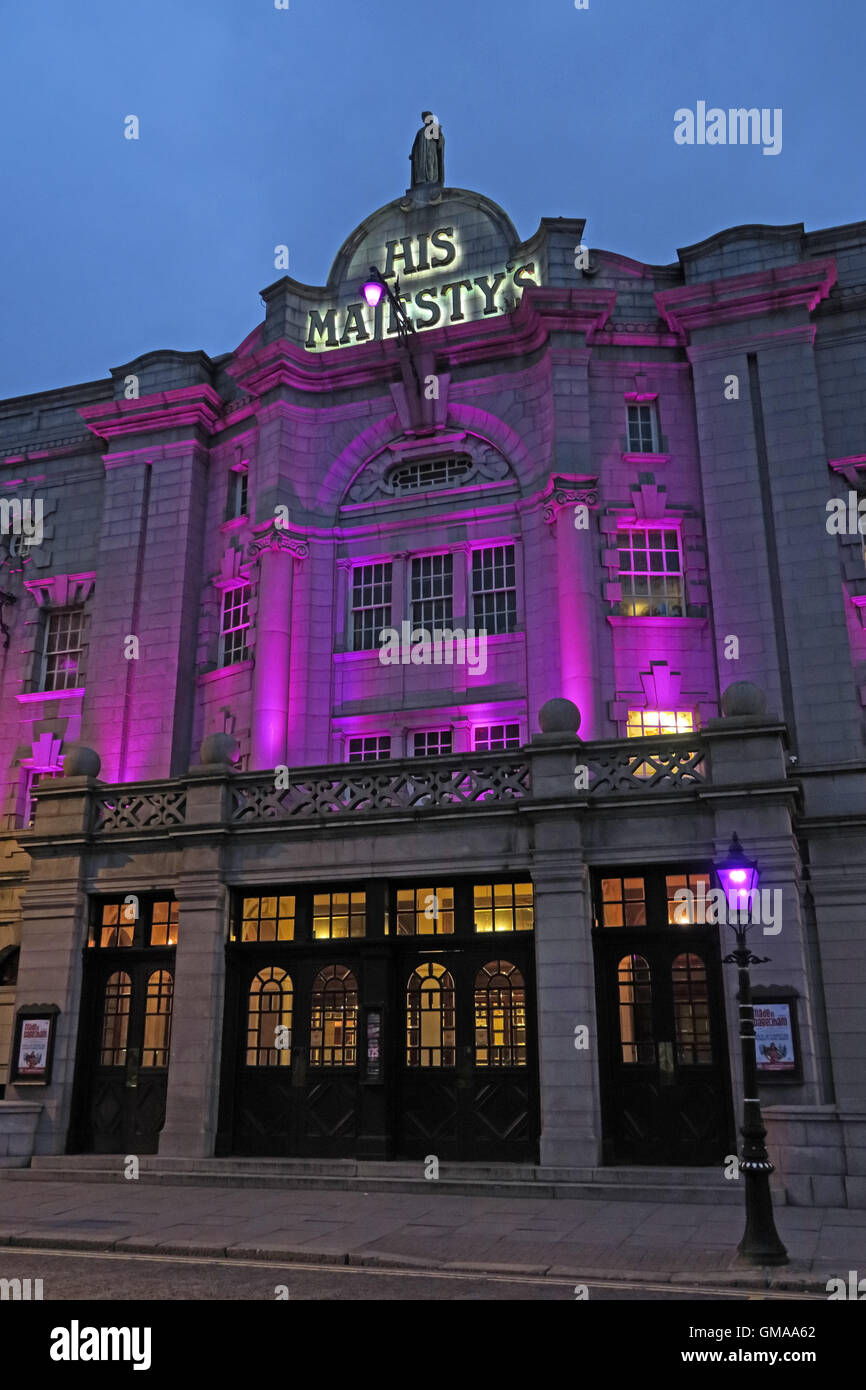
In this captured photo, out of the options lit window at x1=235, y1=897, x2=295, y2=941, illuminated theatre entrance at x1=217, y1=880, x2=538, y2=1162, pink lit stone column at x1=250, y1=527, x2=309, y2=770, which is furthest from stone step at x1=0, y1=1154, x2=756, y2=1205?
pink lit stone column at x1=250, y1=527, x2=309, y2=770

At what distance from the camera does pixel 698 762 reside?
18344 mm

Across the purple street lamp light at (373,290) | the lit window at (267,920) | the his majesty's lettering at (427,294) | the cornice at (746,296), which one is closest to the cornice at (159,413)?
A: the his majesty's lettering at (427,294)

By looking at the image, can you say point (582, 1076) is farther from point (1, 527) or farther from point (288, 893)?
point (1, 527)

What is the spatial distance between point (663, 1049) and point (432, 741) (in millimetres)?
10077

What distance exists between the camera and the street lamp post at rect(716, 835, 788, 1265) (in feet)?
36.8

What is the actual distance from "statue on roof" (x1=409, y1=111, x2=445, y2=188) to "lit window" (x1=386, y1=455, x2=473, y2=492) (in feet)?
26.9

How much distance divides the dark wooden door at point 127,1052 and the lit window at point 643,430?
15.8 m

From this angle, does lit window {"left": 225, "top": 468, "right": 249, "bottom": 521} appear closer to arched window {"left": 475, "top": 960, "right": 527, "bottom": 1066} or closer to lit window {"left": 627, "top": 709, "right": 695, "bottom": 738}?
lit window {"left": 627, "top": 709, "right": 695, "bottom": 738}

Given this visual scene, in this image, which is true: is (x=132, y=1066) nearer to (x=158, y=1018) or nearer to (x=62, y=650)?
(x=158, y=1018)

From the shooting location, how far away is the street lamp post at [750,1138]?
36.8ft

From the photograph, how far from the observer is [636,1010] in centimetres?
1808

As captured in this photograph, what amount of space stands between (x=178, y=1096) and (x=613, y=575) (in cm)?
1424
